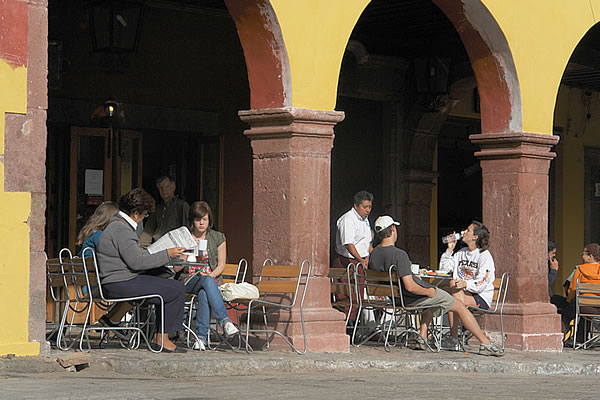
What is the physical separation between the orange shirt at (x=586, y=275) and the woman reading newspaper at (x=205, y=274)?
3863 millimetres

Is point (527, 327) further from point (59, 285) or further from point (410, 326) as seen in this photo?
point (59, 285)

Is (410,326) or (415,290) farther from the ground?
(415,290)

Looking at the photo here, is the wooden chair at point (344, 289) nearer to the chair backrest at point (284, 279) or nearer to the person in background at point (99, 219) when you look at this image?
the chair backrest at point (284, 279)

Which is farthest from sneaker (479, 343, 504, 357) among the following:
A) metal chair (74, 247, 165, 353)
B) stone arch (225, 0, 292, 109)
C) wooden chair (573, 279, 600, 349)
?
metal chair (74, 247, 165, 353)

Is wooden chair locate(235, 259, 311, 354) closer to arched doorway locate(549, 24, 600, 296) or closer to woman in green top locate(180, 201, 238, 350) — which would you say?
woman in green top locate(180, 201, 238, 350)

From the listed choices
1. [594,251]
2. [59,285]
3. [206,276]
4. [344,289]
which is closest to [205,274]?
[206,276]

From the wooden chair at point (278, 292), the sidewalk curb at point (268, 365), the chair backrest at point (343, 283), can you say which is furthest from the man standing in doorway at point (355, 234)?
the wooden chair at point (278, 292)

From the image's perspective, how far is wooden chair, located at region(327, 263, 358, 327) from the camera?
9297mm

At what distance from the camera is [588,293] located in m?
10.8

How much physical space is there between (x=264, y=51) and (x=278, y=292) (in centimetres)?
175

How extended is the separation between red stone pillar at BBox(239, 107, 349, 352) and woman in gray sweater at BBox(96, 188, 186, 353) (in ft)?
3.00

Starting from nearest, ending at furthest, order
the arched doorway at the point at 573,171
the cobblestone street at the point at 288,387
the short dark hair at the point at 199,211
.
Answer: the cobblestone street at the point at 288,387 → the short dark hair at the point at 199,211 → the arched doorway at the point at 573,171

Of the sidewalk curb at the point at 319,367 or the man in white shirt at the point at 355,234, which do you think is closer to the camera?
the sidewalk curb at the point at 319,367

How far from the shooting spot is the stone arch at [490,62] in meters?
10.0
